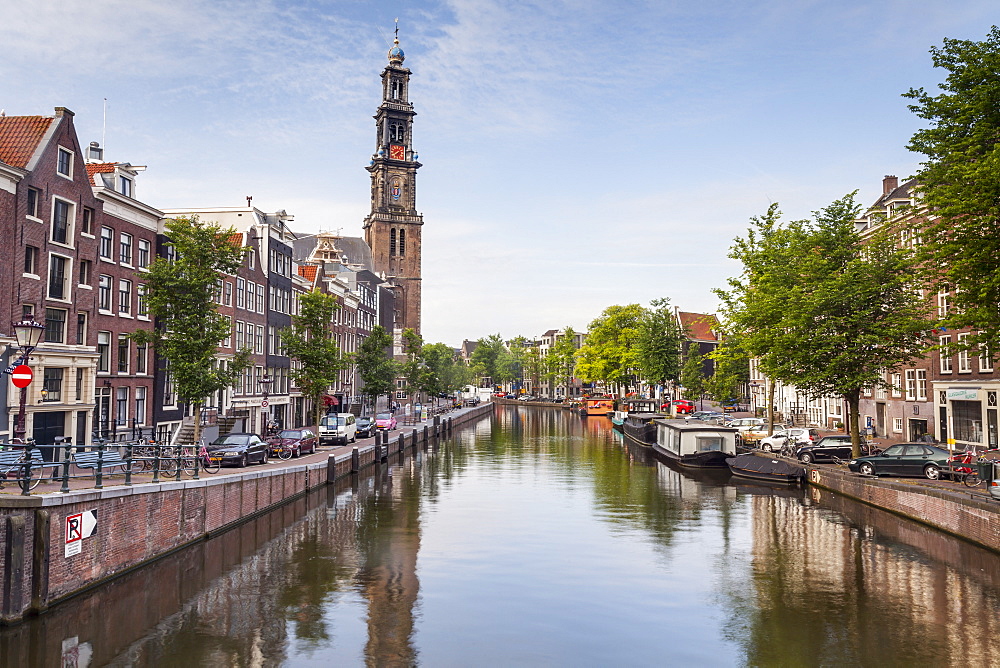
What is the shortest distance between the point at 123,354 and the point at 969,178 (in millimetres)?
A: 42472

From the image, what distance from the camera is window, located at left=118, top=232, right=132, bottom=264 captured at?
4329cm

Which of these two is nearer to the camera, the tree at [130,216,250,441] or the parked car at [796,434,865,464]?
the tree at [130,216,250,441]

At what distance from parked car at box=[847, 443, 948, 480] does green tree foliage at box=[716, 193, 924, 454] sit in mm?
4732

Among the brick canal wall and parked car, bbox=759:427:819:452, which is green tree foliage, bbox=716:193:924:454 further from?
the brick canal wall

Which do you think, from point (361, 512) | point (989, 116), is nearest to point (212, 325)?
point (361, 512)

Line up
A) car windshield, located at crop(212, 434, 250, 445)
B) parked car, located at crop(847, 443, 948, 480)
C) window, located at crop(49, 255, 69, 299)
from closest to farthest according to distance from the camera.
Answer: parked car, located at crop(847, 443, 948, 480) → window, located at crop(49, 255, 69, 299) → car windshield, located at crop(212, 434, 250, 445)

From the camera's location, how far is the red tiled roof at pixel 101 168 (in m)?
44.1

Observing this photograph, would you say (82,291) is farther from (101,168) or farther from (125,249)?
(101,168)

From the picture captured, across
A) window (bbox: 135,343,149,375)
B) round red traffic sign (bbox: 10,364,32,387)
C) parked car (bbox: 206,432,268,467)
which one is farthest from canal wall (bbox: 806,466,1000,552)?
window (bbox: 135,343,149,375)

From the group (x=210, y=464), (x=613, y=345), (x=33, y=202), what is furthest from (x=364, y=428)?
(x=613, y=345)

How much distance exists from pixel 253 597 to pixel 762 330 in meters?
41.9

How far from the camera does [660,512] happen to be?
37656 mm

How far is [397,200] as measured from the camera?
5974 inches

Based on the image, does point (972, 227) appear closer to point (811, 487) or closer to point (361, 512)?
point (811, 487)
